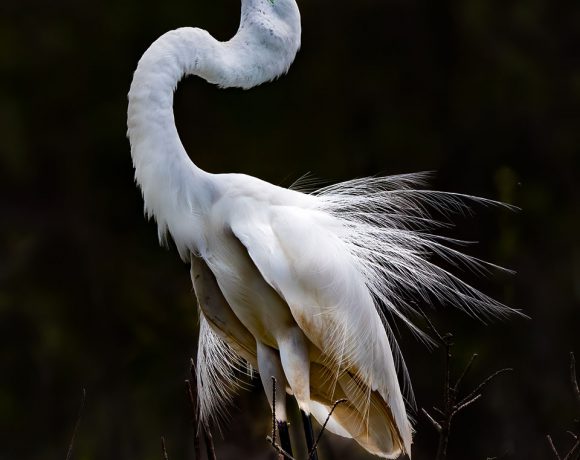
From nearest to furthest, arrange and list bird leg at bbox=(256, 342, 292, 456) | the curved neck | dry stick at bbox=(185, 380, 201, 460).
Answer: dry stick at bbox=(185, 380, 201, 460)
the curved neck
bird leg at bbox=(256, 342, 292, 456)

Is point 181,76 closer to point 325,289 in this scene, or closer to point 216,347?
point 325,289

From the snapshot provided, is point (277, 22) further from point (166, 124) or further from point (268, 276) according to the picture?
point (268, 276)

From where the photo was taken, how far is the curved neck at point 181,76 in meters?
1.68

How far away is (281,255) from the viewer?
1699 millimetres

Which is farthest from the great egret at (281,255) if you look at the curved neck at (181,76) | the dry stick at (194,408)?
the dry stick at (194,408)

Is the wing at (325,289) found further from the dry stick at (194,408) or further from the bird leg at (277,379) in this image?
the dry stick at (194,408)

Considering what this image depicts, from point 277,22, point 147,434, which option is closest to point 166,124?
point 277,22

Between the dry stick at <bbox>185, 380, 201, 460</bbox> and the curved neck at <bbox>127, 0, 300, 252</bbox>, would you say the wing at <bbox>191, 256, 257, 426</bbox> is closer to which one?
the curved neck at <bbox>127, 0, 300, 252</bbox>

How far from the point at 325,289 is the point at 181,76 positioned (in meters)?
0.41

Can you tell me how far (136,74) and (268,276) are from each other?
0.38 meters

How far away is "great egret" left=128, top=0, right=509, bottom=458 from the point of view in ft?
5.59

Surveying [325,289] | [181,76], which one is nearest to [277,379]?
[325,289]

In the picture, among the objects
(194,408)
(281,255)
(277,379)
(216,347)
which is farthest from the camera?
(216,347)

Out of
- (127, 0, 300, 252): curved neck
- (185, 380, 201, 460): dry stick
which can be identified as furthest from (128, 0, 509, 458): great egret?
(185, 380, 201, 460): dry stick
